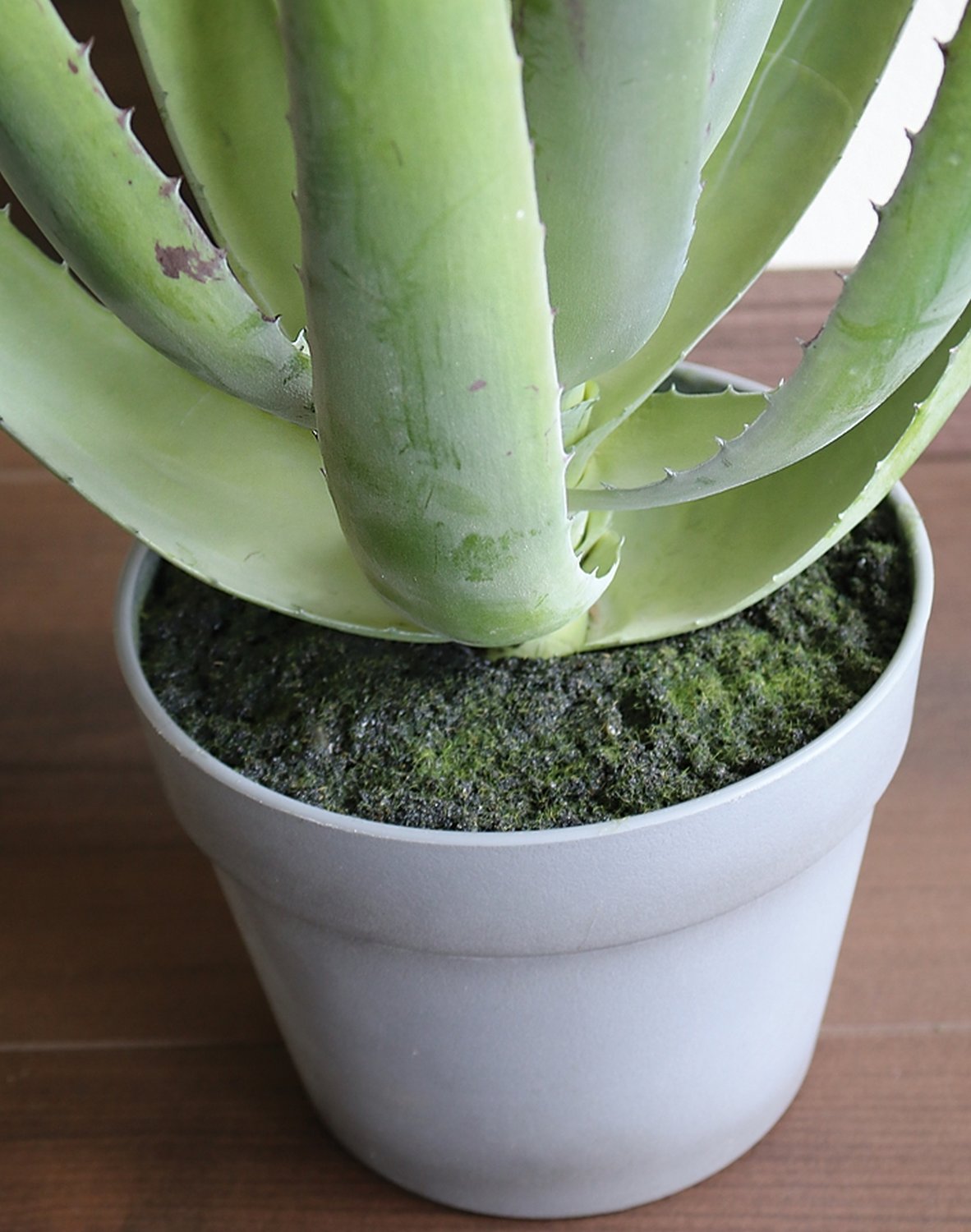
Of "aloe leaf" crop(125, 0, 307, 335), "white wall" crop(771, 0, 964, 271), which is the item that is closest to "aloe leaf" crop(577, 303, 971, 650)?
"aloe leaf" crop(125, 0, 307, 335)

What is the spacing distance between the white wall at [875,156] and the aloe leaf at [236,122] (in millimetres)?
538

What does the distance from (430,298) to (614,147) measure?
0.05 metres

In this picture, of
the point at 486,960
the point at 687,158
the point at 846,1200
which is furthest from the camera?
the point at 846,1200

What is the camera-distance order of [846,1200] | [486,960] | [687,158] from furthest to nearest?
[846,1200], [486,960], [687,158]

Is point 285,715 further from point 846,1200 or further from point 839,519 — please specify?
point 846,1200

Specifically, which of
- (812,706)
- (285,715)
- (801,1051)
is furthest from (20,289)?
(801,1051)

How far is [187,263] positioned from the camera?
0.30 meters

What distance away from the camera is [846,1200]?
1.63ft

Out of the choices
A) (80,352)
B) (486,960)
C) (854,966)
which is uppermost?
(80,352)

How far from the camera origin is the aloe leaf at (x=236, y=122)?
0.35 metres

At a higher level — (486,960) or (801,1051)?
(486,960)

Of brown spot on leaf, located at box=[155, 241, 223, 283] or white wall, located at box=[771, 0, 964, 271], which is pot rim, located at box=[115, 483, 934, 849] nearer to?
brown spot on leaf, located at box=[155, 241, 223, 283]

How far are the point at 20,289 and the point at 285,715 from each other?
0.14 meters

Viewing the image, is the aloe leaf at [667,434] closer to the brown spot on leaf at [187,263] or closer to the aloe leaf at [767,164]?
the aloe leaf at [767,164]
